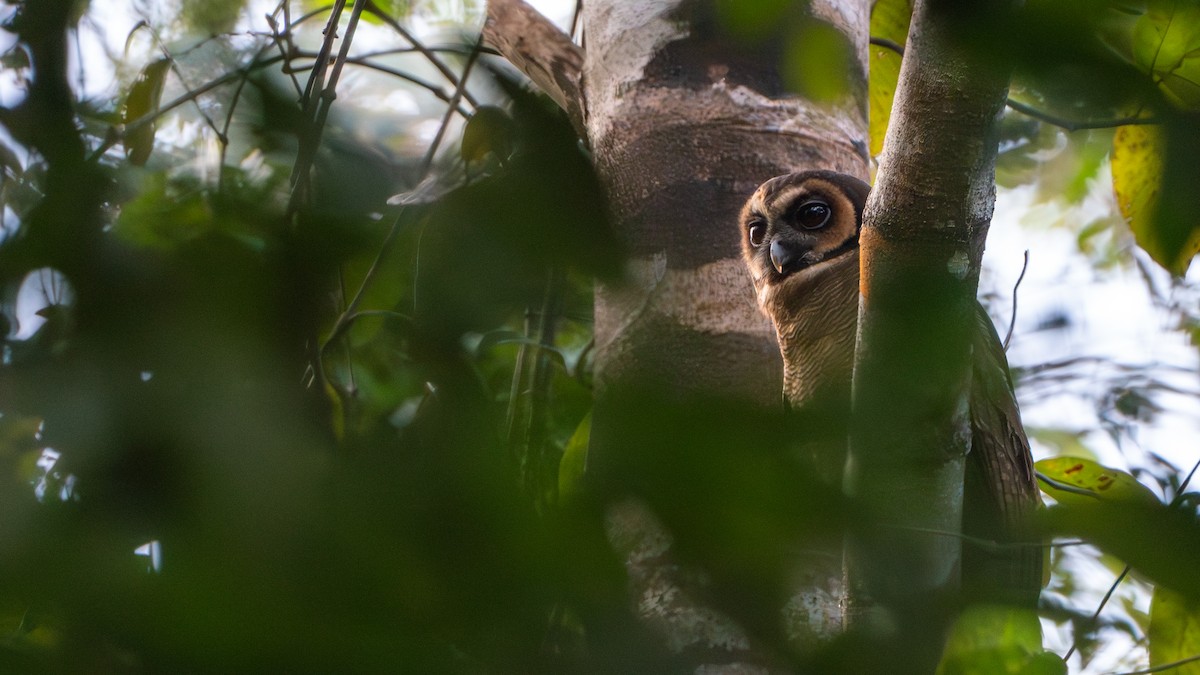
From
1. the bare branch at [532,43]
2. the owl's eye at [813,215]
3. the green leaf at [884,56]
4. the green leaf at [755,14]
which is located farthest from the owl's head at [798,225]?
the green leaf at [755,14]

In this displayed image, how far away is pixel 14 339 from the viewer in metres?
0.48

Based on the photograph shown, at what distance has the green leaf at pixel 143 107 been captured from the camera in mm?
666

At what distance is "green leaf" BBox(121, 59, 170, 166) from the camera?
666mm

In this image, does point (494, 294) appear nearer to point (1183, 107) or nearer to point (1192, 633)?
point (1183, 107)

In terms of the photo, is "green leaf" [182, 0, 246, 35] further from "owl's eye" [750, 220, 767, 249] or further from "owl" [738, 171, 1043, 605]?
"owl's eye" [750, 220, 767, 249]

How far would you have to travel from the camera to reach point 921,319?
1.66 ft

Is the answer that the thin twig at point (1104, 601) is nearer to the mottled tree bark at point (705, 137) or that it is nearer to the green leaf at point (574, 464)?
the green leaf at point (574, 464)

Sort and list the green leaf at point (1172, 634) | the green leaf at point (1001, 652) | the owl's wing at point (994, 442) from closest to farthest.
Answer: the green leaf at point (1001, 652) → the green leaf at point (1172, 634) → the owl's wing at point (994, 442)

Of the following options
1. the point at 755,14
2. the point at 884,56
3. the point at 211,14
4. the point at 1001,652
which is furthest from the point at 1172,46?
the point at 884,56

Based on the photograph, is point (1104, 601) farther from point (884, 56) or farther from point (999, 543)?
point (884, 56)

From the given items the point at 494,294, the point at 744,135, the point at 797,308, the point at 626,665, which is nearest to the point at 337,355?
the point at 494,294

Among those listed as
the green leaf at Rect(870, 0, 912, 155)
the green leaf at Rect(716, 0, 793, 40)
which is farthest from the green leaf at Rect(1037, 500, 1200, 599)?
the green leaf at Rect(870, 0, 912, 155)

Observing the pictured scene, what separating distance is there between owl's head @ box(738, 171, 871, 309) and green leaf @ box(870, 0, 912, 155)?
1.06 ft

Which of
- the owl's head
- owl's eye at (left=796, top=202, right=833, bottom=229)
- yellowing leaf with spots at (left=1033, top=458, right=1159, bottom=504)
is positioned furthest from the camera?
owl's eye at (left=796, top=202, right=833, bottom=229)
